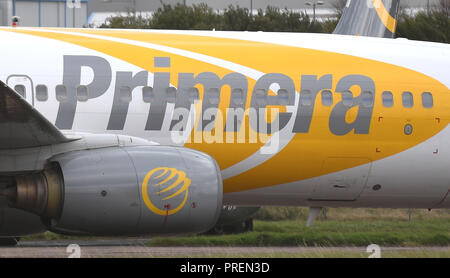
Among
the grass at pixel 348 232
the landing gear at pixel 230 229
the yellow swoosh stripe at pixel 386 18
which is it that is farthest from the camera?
the yellow swoosh stripe at pixel 386 18

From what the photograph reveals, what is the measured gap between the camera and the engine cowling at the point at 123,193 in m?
12.7

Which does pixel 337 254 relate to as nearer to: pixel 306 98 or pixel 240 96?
pixel 306 98

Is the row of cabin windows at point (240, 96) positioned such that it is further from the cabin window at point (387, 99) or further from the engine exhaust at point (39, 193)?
the engine exhaust at point (39, 193)

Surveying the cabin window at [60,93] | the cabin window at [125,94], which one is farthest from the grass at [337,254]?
the cabin window at [60,93]

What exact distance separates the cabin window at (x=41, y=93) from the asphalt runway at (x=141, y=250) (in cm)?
441

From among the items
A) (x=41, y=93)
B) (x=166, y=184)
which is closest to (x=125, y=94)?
(x=41, y=93)

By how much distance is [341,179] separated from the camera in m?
15.9

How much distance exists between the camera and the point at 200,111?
15359 millimetres

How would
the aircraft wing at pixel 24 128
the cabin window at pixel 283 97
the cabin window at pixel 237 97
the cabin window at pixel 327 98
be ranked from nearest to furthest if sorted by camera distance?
1. the aircraft wing at pixel 24 128
2. the cabin window at pixel 237 97
3. the cabin window at pixel 283 97
4. the cabin window at pixel 327 98

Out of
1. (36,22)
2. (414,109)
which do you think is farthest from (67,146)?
(36,22)

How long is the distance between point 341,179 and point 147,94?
10.9 feet

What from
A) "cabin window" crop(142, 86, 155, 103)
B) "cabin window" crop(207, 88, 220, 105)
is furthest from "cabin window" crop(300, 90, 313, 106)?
"cabin window" crop(142, 86, 155, 103)

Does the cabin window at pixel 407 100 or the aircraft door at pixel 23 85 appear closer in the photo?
the aircraft door at pixel 23 85
